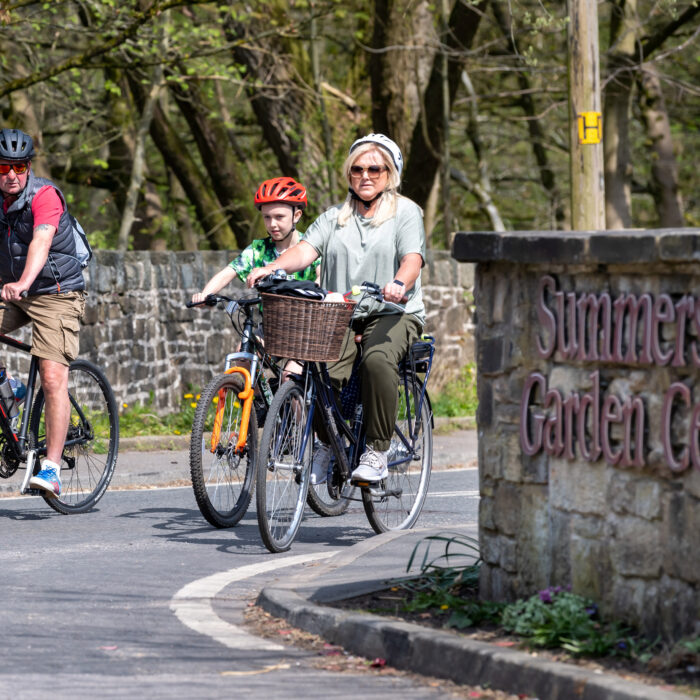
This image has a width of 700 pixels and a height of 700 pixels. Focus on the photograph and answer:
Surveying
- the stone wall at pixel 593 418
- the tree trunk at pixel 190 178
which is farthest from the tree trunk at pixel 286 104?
the stone wall at pixel 593 418

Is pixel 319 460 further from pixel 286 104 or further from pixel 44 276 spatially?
pixel 286 104

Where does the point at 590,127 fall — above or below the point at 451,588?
above

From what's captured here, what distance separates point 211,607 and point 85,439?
2.93m

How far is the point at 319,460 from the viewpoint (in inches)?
307

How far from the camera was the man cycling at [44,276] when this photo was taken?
8.27 meters

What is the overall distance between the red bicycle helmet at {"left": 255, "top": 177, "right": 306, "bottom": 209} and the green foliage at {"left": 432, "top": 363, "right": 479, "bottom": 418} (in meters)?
6.64

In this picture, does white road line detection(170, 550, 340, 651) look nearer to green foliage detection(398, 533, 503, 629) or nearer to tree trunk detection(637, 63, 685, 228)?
green foliage detection(398, 533, 503, 629)

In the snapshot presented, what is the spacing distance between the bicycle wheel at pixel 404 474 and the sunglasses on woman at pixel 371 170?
45.9 inches

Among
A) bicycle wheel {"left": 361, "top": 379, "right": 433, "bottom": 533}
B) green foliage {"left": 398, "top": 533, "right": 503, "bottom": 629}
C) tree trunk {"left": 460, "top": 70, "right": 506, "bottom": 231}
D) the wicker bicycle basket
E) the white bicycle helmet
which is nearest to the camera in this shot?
green foliage {"left": 398, "top": 533, "right": 503, "bottom": 629}

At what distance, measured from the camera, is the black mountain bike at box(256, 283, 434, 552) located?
7.24m

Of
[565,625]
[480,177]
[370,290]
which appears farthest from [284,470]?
[480,177]

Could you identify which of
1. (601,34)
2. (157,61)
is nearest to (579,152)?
(157,61)

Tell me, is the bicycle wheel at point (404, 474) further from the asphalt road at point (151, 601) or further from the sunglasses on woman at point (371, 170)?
the sunglasses on woman at point (371, 170)

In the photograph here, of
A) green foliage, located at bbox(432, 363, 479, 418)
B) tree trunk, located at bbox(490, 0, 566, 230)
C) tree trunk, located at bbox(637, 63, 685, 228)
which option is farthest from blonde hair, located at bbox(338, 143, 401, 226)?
tree trunk, located at bbox(637, 63, 685, 228)
